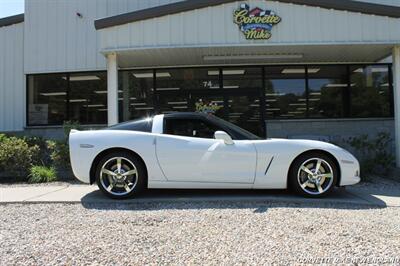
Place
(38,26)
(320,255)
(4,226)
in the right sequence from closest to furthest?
(320,255) < (4,226) < (38,26)

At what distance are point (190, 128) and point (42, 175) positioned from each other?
4247mm

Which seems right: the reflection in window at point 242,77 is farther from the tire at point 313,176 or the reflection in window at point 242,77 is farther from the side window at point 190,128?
the tire at point 313,176

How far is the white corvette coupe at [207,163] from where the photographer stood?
6414mm

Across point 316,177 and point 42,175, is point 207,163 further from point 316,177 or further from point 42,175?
point 42,175

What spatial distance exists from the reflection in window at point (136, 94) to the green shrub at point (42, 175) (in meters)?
3.49

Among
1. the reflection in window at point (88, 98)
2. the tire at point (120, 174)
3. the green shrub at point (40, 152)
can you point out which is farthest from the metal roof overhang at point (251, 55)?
the tire at point (120, 174)

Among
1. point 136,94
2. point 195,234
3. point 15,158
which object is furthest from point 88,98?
point 195,234

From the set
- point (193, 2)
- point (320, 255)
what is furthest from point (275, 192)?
point (193, 2)

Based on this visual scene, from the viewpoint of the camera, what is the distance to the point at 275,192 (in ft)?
22.9

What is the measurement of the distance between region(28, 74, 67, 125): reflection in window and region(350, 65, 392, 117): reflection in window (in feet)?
28.6

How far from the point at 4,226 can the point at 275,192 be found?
4.09 meters

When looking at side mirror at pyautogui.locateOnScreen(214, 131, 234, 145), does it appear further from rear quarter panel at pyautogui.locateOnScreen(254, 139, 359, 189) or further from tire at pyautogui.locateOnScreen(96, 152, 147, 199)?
tire at pyautogui.locateOnScreen(96, 152, 147, 199)

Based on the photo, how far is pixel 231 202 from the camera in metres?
6.21

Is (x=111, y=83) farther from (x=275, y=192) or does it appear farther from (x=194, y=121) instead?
(x=275, y=192)
